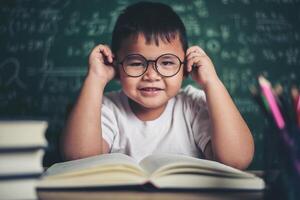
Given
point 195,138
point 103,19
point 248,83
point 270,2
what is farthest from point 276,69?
point 103,19

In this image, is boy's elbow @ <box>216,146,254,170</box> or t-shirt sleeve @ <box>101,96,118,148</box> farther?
t-shirt sleeve @ <box>101,96,118,148</box>

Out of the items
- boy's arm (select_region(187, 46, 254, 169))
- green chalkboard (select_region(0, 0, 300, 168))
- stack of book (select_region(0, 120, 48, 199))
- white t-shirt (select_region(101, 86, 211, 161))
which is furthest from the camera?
green chalkboard (select_region(0, 0, 300, 168))

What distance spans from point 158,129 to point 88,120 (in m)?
0.30

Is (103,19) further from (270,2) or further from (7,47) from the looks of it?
(270,2)

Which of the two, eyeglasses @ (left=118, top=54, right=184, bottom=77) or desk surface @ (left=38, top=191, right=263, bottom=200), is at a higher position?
eyeglasses @ (left=118, top=54, right=184, bottom=77)

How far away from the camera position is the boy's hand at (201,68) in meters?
1.15

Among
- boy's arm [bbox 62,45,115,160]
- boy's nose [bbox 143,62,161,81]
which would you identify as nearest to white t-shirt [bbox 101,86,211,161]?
boy's arm [bbox 62,45,115,160]

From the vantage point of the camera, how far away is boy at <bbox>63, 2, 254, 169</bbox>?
1080 millimetres

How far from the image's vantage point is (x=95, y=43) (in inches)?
72.1

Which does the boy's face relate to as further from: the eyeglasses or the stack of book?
the stack of book

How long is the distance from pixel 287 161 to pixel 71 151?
2.17 ft

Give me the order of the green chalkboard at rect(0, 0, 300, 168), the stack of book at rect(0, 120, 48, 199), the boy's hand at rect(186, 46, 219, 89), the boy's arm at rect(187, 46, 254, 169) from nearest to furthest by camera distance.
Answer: the stack of book at rect(0, 120, 48, 199) → the boy's arm at rect(187, 46, 254, 169) → the boy's hand at rect(186, 46, 219, 89) → the green chalkboard at rect(0, 0, 300, 168)

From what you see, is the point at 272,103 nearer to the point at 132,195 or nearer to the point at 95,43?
the point at 132,195

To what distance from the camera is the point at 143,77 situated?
1.12 metres
